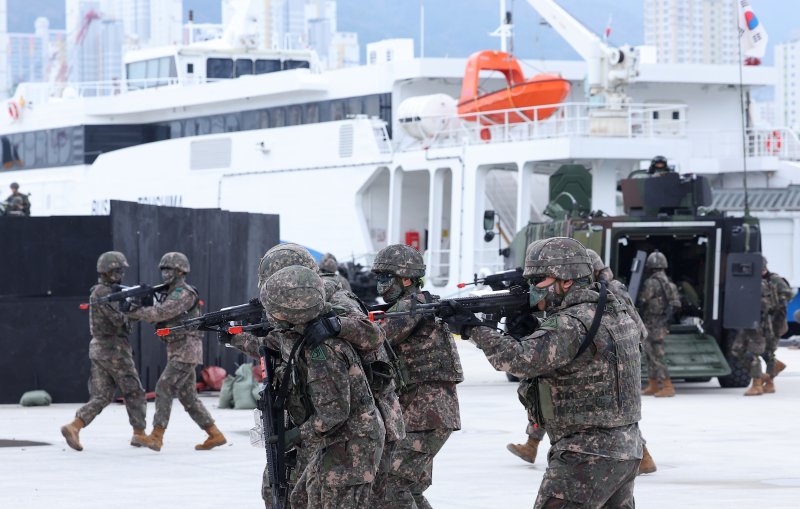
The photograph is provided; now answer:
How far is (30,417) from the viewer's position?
48.8ft

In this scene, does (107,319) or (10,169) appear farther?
(10,169)

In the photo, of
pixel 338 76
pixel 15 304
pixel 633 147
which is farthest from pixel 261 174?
pixel 15 304

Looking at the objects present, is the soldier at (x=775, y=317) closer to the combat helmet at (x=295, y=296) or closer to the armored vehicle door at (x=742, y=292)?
the armored vehicle door at (x=742, y=292)

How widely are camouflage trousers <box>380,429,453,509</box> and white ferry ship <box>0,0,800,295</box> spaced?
19058 mm

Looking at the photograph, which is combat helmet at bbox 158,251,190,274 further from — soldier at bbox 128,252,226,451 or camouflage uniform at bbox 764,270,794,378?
camouflage uniform at bbox 764,270,794,378

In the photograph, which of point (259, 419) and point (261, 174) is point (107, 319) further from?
point (261, 174)

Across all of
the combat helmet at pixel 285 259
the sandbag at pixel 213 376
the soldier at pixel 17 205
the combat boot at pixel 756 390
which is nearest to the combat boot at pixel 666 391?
the combat boot at pixel 756 390

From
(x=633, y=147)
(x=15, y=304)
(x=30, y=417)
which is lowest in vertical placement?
(x=30, y=417)

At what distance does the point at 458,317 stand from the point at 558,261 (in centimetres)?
48

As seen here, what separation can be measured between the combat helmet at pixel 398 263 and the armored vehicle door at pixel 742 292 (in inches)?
381

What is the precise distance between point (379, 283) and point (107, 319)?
4.70m

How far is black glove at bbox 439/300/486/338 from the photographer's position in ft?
20.7

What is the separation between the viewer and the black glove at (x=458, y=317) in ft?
20.7

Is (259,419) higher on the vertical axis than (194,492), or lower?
higher
